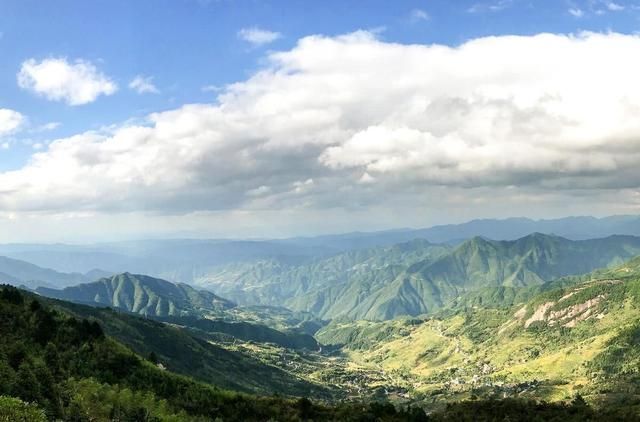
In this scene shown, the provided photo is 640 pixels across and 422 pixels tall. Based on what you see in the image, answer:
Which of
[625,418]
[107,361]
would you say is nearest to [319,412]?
[107,361]

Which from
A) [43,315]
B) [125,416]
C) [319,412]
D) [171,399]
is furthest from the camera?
[319,412]

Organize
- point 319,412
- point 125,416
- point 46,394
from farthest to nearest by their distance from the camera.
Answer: point 319,412 < point 125,416 < point 46,394

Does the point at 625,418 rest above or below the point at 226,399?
below

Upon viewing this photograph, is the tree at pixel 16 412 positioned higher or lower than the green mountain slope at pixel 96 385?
higher

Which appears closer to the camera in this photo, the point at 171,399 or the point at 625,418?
the point at 171,399

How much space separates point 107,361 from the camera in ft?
558

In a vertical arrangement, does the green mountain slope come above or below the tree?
below

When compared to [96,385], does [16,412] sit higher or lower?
higher

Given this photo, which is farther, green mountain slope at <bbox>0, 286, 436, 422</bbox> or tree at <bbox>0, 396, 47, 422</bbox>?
green mountain slope at <bbox>0, 286, 436, 422</bbox>

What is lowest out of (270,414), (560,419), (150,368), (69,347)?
(560,419)

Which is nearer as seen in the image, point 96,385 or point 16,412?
point 16,412

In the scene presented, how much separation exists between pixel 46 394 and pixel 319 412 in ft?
344

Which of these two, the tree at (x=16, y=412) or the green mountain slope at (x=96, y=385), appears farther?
the green mountain slope at (x=96, y=385)

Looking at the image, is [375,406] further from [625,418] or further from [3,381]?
[3,381]
